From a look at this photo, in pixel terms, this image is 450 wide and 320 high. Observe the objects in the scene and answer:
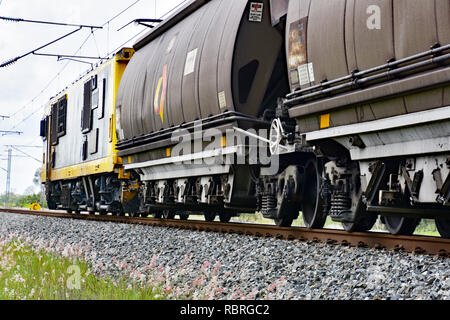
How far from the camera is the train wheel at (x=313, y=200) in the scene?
947cm

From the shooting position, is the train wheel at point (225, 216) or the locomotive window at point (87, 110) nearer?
the train wheel at point (225, 216)

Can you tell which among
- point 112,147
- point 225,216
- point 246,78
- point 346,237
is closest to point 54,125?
point 112,147

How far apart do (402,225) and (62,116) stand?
17039mm

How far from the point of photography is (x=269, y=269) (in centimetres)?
663

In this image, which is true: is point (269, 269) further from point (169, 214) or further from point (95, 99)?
point (95, 99)

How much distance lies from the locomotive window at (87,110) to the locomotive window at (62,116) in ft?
10.2

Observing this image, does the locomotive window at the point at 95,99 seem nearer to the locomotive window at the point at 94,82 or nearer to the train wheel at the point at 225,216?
the locomotive window at the point at 94,82

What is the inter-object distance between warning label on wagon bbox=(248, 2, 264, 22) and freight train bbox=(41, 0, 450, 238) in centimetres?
2
